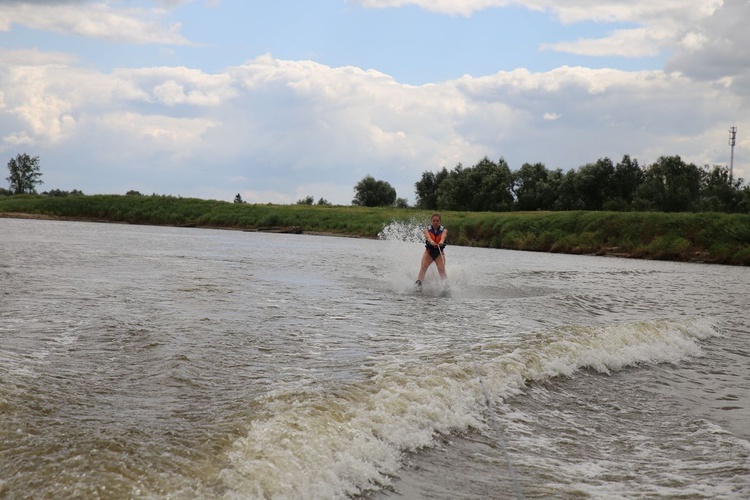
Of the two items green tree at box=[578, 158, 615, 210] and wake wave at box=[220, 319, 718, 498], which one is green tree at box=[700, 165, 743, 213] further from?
wake wave at box=[220, 319, 718, 498]

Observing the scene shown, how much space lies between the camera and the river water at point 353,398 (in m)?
5.21

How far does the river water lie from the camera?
5211 millimetres

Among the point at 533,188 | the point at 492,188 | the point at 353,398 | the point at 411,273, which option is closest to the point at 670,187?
the point at 533,188

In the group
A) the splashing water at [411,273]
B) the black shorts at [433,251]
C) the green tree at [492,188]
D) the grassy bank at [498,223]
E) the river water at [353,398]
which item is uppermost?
the green tree at [492,188]

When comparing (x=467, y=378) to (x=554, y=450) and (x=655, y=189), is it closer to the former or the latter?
(x=554, y=450)

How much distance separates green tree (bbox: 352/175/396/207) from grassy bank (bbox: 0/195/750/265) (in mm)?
29435

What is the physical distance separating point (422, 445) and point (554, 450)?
1.15 meters

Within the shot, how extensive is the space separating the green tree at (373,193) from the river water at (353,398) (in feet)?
312

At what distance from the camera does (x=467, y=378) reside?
8.25 m

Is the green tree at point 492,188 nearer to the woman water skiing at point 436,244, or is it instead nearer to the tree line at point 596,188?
the tree line at point 596,188

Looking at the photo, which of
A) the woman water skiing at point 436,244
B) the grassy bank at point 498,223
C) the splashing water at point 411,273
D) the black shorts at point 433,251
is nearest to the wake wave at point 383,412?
the woman water skiing at point 436,244

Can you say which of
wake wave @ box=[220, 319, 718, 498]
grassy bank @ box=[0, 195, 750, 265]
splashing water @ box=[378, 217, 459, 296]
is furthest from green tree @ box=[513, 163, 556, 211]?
wake wave @ box=[220, 319, 718, 498]

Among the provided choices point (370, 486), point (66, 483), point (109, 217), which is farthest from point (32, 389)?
point (109, 217)

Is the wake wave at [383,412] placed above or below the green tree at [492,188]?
below
